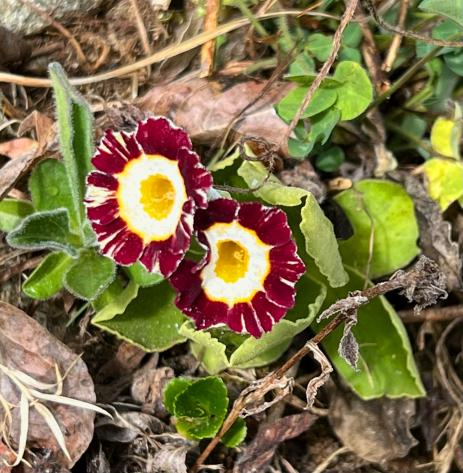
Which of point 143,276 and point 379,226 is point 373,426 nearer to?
point 379,226

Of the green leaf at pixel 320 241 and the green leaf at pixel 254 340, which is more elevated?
the green leaf at pixel 320 241

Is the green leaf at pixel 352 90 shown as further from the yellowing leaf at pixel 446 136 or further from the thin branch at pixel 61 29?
the thin branch at pixel 61 29

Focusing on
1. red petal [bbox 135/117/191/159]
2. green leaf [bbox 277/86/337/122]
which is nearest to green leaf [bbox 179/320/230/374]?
red petal [bbox 135/117/191/159]

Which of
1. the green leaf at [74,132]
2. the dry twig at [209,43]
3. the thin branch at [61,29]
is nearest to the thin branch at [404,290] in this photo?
the green leaf at [74,132]

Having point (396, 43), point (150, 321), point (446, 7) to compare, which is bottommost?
point (150, 321)

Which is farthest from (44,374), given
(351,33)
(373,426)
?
(351,33)

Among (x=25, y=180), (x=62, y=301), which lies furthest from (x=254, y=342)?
(x=25, y=180)
